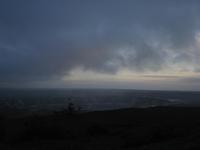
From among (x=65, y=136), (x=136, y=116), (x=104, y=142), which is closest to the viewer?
(x=104, y=142)

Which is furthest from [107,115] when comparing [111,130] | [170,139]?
[170,139]

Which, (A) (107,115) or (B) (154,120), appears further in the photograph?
(A) (107,115)

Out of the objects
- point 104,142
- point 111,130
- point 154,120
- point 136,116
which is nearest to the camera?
point 104,142

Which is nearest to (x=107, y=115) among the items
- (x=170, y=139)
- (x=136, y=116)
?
(x=136, y=116)

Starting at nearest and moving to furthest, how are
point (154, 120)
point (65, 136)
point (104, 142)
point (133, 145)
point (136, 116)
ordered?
point (133, 145)
point (104, 142)
point (65, 136)
point (154, 120)
point (136, 116)

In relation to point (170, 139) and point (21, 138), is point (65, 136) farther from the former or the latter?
point (170, 139)

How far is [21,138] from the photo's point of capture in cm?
1758

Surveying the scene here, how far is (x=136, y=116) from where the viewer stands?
26859 mm

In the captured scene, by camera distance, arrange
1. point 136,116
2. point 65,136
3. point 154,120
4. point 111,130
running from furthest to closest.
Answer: point 136,116, point 154,120, point 111,130, point 65,136

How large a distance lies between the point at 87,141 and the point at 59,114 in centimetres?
886

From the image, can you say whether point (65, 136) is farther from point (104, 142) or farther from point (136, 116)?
point (136, 116)

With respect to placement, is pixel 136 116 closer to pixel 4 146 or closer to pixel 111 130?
pixel 111 130

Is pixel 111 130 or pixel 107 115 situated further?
pixel 107 115

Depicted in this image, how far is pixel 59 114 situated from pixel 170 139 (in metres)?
10.8
